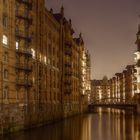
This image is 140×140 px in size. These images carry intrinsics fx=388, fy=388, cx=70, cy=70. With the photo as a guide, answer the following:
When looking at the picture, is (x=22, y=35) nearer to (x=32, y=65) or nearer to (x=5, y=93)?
(x=32, y=65)

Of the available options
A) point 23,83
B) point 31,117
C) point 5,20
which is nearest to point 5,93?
point 23,83

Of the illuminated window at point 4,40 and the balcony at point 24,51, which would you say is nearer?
the illuminated window at point 4,40

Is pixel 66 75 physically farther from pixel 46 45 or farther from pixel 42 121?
pixel 42 121

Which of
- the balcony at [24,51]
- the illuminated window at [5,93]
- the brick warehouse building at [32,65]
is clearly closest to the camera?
the illuminated window at [5,93]

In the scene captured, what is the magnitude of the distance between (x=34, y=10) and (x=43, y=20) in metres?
5.48

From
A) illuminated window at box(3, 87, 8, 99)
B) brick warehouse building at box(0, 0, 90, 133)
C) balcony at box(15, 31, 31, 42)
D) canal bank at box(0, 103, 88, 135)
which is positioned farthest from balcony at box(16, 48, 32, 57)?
canal bank at box(0, 103, 88, 135)

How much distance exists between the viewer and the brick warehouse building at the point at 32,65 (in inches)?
2261

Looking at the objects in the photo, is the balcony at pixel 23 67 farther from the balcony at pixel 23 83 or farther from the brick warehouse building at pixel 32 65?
the balcony at pixel 23 83

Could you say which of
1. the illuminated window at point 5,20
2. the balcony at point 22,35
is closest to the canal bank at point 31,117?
the balcony at point 22,35

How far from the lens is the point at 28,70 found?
212 feet

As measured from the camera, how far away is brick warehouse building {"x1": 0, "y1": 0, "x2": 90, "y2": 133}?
5744 centimetres

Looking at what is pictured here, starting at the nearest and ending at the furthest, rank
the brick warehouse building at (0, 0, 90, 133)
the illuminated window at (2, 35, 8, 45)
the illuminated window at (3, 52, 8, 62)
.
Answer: the illuminated window at (2, 35, 8, 45) < the illuminated window at (3, 52, 8, 62) < the brick warehouse building at (0, 0, 90, 133)

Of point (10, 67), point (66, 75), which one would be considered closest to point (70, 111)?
point (66, 75)

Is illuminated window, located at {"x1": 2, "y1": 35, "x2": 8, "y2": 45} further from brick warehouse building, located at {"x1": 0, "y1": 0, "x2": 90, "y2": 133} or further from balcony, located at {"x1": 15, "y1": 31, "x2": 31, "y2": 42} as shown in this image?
balcony, located at {"x1": 15, "y1": 31, "x2": 31, "y2": 42}
